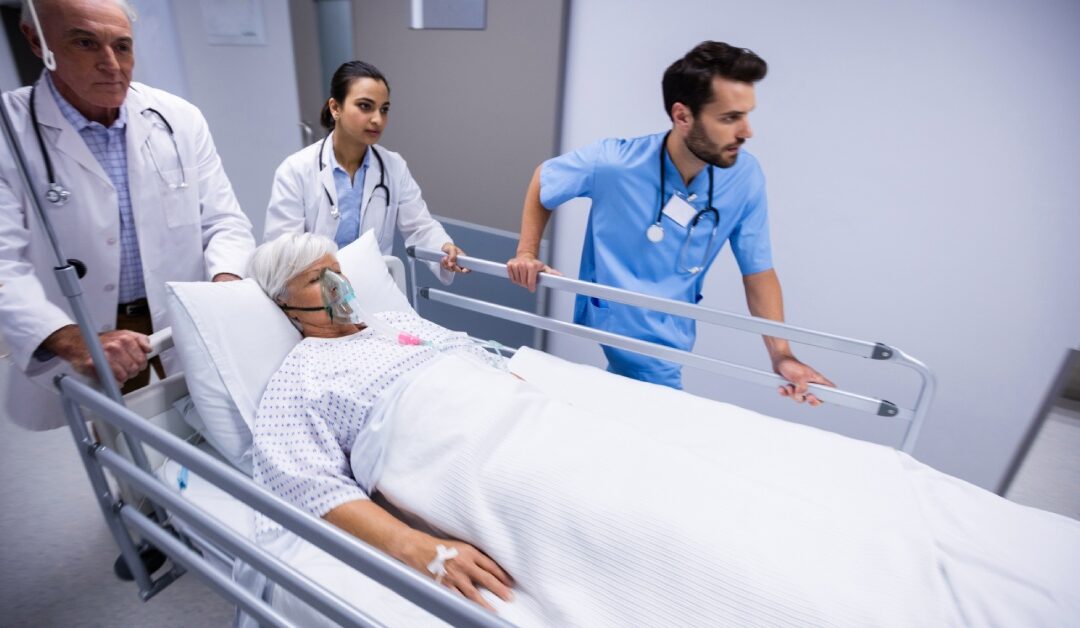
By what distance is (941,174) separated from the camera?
184cm

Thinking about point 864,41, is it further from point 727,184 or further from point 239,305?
point 239,305

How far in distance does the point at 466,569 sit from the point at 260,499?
Result: 39 cm

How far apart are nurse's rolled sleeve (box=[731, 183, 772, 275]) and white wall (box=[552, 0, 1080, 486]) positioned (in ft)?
1.52

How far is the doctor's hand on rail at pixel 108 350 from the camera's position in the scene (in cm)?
119

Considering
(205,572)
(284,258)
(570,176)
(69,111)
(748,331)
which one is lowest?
(205,572)

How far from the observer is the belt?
1.63 m

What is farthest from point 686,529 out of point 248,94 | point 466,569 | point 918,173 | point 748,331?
point 248,94

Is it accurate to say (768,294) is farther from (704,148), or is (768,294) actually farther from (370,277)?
(370,277)

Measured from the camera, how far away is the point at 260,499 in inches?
35.6

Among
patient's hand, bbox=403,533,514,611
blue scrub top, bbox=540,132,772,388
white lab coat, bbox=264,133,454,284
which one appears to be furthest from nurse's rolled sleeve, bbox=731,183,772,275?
patient's hand, bbox=403,533,514,611

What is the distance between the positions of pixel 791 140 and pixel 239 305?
195 centimetres

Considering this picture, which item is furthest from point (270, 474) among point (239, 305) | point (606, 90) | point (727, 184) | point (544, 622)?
point (606, 90)

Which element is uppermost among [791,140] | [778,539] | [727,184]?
[791,140]

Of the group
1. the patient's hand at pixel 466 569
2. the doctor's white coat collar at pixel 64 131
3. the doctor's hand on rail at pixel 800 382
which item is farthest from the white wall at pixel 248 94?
the doctor's hand on rail at pixel 800 382
